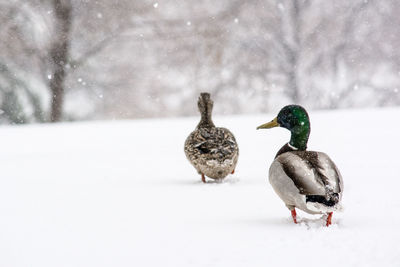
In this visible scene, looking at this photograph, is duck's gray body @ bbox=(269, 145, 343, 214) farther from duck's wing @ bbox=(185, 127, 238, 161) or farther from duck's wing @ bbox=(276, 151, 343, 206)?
duck's wing @ bbox=(185, 127, 238, 161)

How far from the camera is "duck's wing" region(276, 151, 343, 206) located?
3596 mm

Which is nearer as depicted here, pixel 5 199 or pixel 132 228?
pixel 132 228

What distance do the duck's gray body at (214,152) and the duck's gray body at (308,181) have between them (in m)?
1.92

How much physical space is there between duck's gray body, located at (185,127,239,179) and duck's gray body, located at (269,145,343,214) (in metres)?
1.92

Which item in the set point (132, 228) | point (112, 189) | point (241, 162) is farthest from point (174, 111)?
point (132, 228)

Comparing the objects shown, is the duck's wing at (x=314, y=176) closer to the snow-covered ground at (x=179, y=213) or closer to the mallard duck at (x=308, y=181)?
the mallard duck at (x=308, y=181)

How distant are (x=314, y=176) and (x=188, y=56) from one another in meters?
14.8

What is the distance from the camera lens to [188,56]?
714 inches

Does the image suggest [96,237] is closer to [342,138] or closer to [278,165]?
[278,165]

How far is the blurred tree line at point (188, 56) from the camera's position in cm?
1627

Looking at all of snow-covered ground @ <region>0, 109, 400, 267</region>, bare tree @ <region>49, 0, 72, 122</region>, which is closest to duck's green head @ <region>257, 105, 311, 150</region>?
snow-covered ground @ <region>0, 109, 400, 267</region>

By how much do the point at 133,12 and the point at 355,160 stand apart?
1108cm

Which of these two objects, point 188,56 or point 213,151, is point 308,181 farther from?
point 188,56

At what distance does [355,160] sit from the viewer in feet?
23.8
